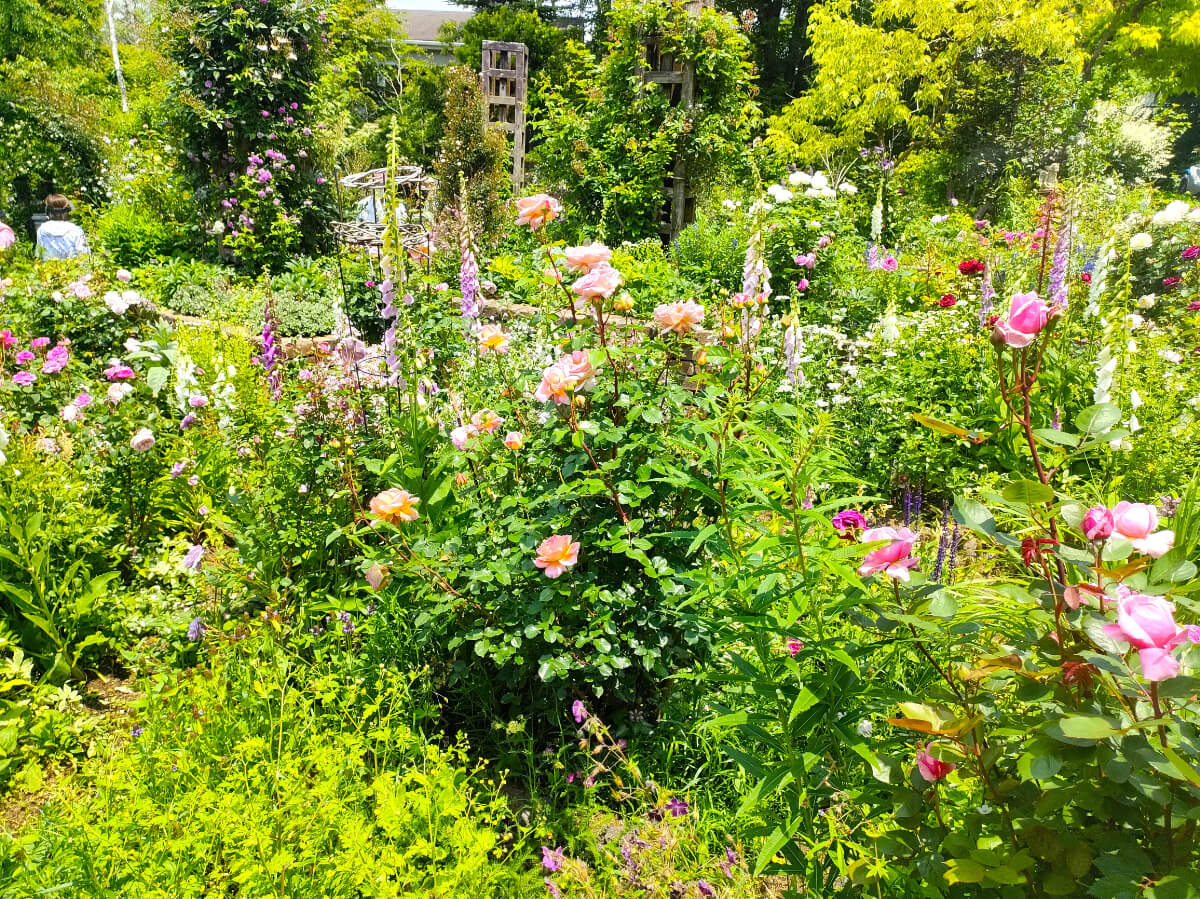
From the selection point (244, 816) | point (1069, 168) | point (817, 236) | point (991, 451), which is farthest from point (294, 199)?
point (1069, 168)

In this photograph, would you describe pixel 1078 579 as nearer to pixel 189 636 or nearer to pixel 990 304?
pixel 189 636

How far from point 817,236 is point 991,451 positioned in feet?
8.49

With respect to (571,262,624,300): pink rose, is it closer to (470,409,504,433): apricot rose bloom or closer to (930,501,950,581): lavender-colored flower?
(470,409,504,433): apricot rose bloom

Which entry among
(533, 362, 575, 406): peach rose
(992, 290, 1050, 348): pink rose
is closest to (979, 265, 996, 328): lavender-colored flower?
(533, 362, 575, 406): peach rose

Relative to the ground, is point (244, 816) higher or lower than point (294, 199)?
lower

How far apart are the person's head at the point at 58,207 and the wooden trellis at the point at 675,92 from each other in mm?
6298

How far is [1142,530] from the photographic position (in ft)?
3.12

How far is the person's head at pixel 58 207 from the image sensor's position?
786 centimetres

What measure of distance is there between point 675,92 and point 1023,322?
7.04 metres

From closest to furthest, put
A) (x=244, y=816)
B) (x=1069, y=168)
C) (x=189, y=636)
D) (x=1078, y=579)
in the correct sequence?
(x=1078, y=579) → (x=244, y=816) → (x=189, y=636) → (x=1069, y=168)

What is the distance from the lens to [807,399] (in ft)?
12.3

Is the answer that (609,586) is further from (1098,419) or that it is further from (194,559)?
(194,559)

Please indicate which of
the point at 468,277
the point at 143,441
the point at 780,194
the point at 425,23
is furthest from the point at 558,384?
the point at 425,23

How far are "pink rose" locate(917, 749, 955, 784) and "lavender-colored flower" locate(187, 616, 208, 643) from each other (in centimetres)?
221
